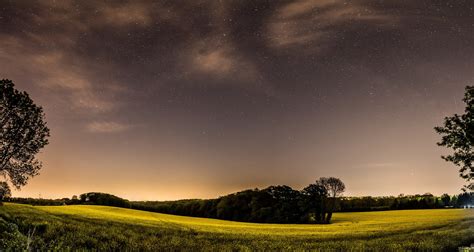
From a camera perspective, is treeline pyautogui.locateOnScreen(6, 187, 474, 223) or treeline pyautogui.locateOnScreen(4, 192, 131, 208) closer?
treeline pyautogui.locateOnScreen(6, 187, 474, 223)

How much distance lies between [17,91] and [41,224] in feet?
48.9

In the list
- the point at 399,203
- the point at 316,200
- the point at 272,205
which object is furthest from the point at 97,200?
the point at 399,203

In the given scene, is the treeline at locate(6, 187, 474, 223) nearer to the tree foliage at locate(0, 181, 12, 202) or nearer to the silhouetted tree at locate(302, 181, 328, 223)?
the silhouetted tree at locate(302, 181, 328, 223)

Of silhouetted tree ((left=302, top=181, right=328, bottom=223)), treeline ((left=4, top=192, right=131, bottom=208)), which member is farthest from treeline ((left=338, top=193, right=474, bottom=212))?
treeline ((left=4, top=192, right=131, bottom=208))

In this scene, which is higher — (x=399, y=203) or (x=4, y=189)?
(x=399, y=203)

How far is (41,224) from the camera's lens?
30.6 m

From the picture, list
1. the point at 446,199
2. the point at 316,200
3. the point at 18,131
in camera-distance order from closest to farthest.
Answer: the point at 18,131 < the point at 316,200 < the point at 446,199

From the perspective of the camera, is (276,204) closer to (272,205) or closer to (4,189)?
(272,205)

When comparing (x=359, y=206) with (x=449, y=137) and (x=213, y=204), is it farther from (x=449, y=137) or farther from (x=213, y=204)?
(x=449, y=137)

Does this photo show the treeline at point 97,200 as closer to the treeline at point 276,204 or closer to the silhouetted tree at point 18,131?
the treeline at point 276,204

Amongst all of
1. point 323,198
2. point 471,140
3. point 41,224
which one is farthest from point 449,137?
point 323,198

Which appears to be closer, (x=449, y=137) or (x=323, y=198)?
(x=449, y=137)

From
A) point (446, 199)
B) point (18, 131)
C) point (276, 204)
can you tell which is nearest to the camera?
point (18, 131)

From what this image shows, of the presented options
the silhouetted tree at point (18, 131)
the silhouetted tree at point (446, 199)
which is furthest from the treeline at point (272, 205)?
the silhouetted tree at point (18, 131)
